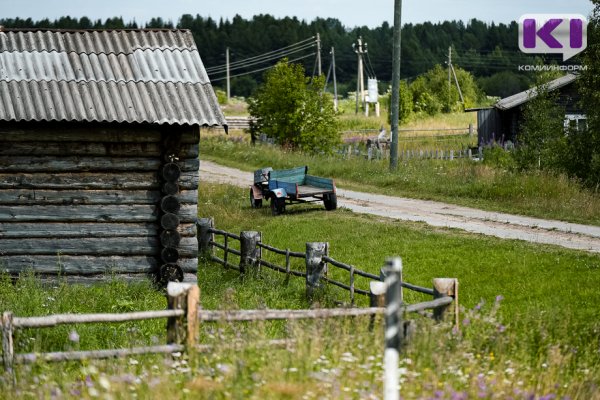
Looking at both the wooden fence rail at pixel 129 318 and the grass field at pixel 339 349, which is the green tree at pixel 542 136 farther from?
the wooden fence rail at pixel 129 318

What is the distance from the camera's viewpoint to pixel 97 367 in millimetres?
8062

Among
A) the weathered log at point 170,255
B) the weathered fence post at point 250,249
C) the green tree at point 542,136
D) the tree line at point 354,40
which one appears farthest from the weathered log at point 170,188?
the tree line at point 354,40

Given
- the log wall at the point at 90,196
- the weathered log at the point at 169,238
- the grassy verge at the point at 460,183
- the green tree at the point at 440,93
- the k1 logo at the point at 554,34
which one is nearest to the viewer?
the log wall at the point at 90,196

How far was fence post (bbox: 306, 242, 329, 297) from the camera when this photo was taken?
14781 millimetres

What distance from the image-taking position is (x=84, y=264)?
14.6 metres

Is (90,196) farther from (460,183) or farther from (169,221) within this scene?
(460,183)

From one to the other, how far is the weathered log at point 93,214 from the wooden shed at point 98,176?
1cm

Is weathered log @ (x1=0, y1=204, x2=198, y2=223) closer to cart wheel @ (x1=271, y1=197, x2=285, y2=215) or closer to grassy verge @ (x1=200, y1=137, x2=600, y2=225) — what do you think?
cart wheel @ (x1=271, y1=197, x2=285, y2=215)

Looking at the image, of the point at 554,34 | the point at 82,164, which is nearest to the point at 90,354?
the point at 82,164

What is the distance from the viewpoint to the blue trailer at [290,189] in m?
23.2

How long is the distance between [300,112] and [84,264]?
25176 mm

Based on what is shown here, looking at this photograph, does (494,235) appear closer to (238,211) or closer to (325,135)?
(238,211)

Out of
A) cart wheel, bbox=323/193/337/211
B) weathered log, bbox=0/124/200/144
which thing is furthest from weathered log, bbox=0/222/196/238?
cart wheel, bbox=323/193/337/211

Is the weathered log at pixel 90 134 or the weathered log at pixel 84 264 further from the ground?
the weathered log at pixel 90 134
